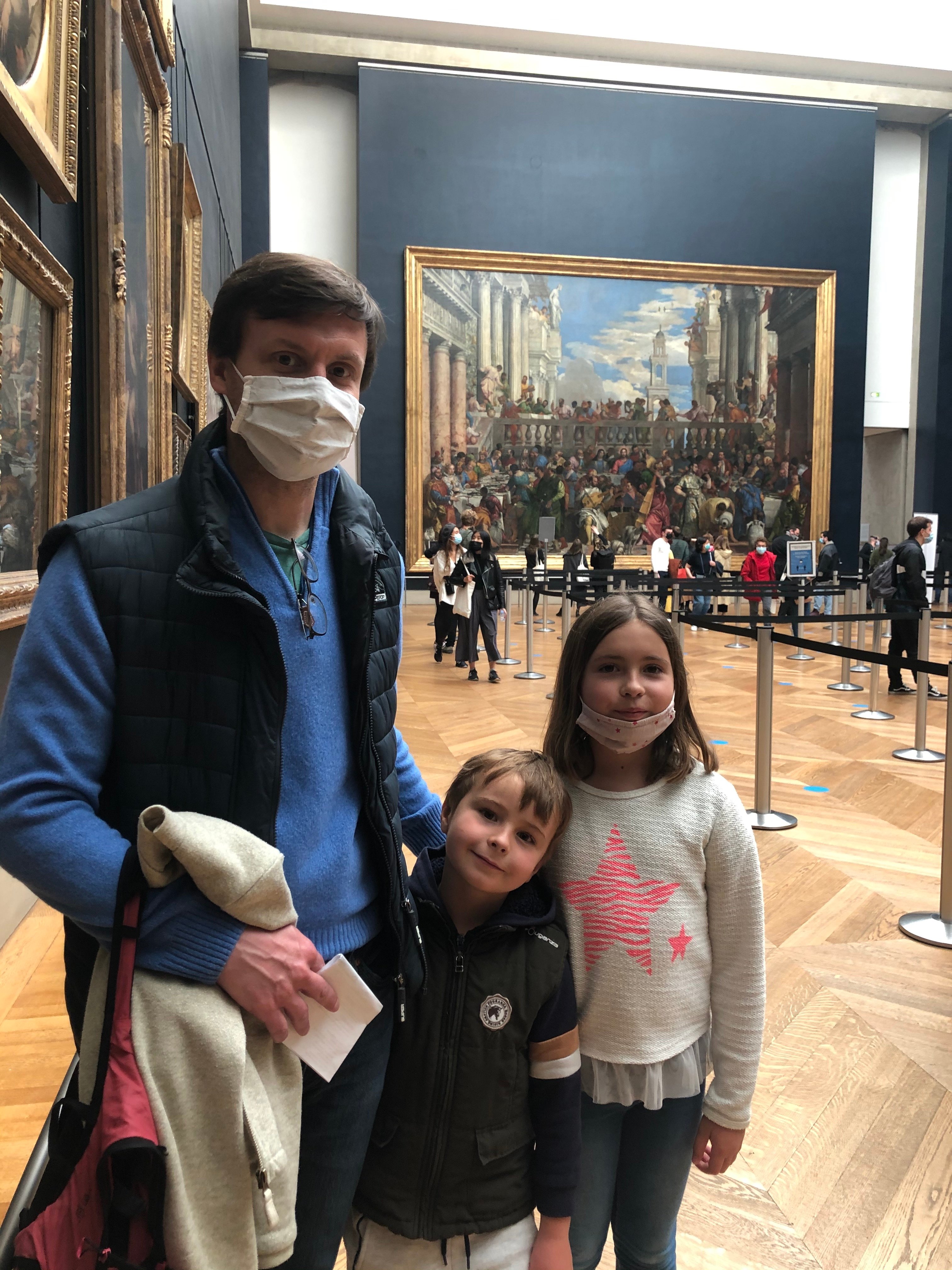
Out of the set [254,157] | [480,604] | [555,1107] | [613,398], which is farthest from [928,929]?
[613,398]

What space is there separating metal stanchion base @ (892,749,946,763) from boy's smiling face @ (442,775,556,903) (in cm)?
622

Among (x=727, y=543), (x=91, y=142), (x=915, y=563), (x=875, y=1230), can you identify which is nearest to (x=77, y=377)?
(x=91, y=142)

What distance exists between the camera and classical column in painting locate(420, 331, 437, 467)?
21.6 m

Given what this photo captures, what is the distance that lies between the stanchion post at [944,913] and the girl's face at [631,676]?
2615mm

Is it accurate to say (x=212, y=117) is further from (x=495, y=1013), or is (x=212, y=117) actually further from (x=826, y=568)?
(x=826, y=568)

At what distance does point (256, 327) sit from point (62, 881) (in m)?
0.72

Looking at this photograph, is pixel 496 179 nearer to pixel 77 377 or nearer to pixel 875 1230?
pixel 77 377

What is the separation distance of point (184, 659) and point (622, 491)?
880 inches

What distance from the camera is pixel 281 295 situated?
122 centimetres

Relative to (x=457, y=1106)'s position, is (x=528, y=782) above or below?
above

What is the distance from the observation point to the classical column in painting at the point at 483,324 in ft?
72.2

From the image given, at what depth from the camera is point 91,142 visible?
3551 mm

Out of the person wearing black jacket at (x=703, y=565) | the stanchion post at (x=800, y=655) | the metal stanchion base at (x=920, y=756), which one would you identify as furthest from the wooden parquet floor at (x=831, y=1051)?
the person wearing black jacket at (x=703, y=565)

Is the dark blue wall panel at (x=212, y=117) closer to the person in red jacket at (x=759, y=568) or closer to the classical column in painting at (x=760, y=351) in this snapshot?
the person in red jacket at (x=759, y=568)
